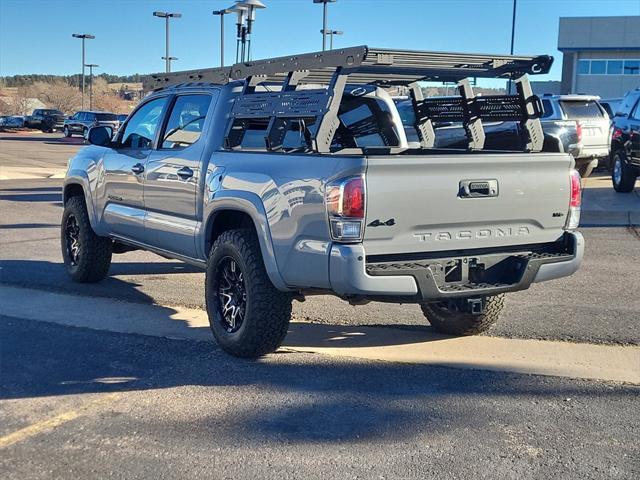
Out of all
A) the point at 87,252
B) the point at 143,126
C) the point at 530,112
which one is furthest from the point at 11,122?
the point at 530,112

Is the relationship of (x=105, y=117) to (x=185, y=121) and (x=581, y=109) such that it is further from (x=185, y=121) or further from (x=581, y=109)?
(x=185, y=121)

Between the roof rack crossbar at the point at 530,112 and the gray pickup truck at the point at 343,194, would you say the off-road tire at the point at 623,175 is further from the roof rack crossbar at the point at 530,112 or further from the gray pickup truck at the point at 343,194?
the roof rack crossbar at the point at 530,112

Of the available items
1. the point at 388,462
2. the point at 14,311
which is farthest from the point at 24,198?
the point at 388,462

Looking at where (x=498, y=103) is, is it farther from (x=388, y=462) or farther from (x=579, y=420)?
(x=388, y=462)

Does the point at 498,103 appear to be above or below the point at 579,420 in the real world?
above

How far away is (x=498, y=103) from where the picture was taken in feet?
20.4

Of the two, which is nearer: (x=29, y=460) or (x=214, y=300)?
(x=29, y=460)

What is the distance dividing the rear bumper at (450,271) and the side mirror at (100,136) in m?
3.77

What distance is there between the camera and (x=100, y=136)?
7570 millimetres

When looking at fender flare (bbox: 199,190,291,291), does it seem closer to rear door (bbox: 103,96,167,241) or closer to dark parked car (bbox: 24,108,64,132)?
rear door (bbox: 103,96,167,241)

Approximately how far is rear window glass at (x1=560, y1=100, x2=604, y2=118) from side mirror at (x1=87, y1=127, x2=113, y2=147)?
11.0 m

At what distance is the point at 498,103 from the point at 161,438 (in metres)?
3.71

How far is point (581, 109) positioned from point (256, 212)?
12.8m

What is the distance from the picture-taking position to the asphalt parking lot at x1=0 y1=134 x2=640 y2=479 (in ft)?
12.9
